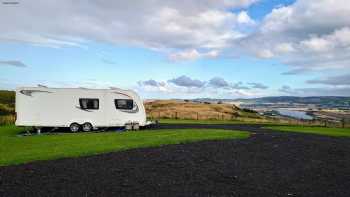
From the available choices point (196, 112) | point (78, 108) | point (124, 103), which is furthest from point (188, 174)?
point (196, 112)

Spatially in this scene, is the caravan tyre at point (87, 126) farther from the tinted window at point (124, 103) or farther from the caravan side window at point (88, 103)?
the tinted window at point (124, 103)

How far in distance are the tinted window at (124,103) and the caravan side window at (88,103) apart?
1673 mm

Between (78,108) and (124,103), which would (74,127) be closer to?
(78,108)

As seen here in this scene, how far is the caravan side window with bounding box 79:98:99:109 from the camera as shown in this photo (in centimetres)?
3216

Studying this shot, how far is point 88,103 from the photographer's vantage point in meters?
32.3

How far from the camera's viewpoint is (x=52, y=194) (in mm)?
10984

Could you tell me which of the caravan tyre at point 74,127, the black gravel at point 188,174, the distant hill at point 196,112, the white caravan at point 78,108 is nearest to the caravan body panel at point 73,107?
the white caravan at point 78,108

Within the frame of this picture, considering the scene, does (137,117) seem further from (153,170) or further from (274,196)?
(274,196)

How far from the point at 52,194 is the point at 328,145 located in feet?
56.2

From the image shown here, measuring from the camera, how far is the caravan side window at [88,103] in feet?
105

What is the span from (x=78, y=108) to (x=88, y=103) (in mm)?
912

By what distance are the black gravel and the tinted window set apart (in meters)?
14.0

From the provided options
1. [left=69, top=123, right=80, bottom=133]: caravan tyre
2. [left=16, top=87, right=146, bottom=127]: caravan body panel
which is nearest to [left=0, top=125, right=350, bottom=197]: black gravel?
[left=16, top=87, right=146, bottom=127]: caravan body panel

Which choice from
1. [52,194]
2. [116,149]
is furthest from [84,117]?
[52,194]
